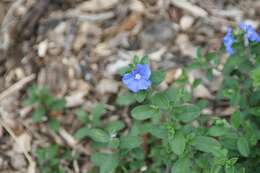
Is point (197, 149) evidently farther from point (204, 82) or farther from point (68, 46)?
point (68, 46)

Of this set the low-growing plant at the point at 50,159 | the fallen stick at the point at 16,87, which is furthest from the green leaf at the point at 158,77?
the fallen stick at the point at 16,87

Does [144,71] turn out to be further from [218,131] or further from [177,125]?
[218,131]

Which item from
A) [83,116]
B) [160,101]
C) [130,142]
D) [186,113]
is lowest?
[83,116]

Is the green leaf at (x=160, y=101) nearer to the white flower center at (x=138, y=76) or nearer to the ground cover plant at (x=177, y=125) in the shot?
the ground cover plant at (x=177, y=125)

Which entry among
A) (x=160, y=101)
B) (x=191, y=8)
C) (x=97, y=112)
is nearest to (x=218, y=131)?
(x=160, y=101)

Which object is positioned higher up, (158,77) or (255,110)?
(158,77)

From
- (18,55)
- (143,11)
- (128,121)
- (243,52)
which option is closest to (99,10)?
(143,11)

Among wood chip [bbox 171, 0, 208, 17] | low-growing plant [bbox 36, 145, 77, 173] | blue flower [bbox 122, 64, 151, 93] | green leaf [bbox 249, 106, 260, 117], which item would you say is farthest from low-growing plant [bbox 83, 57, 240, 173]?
wood chip [bbox 171, 0, 208, 17]
